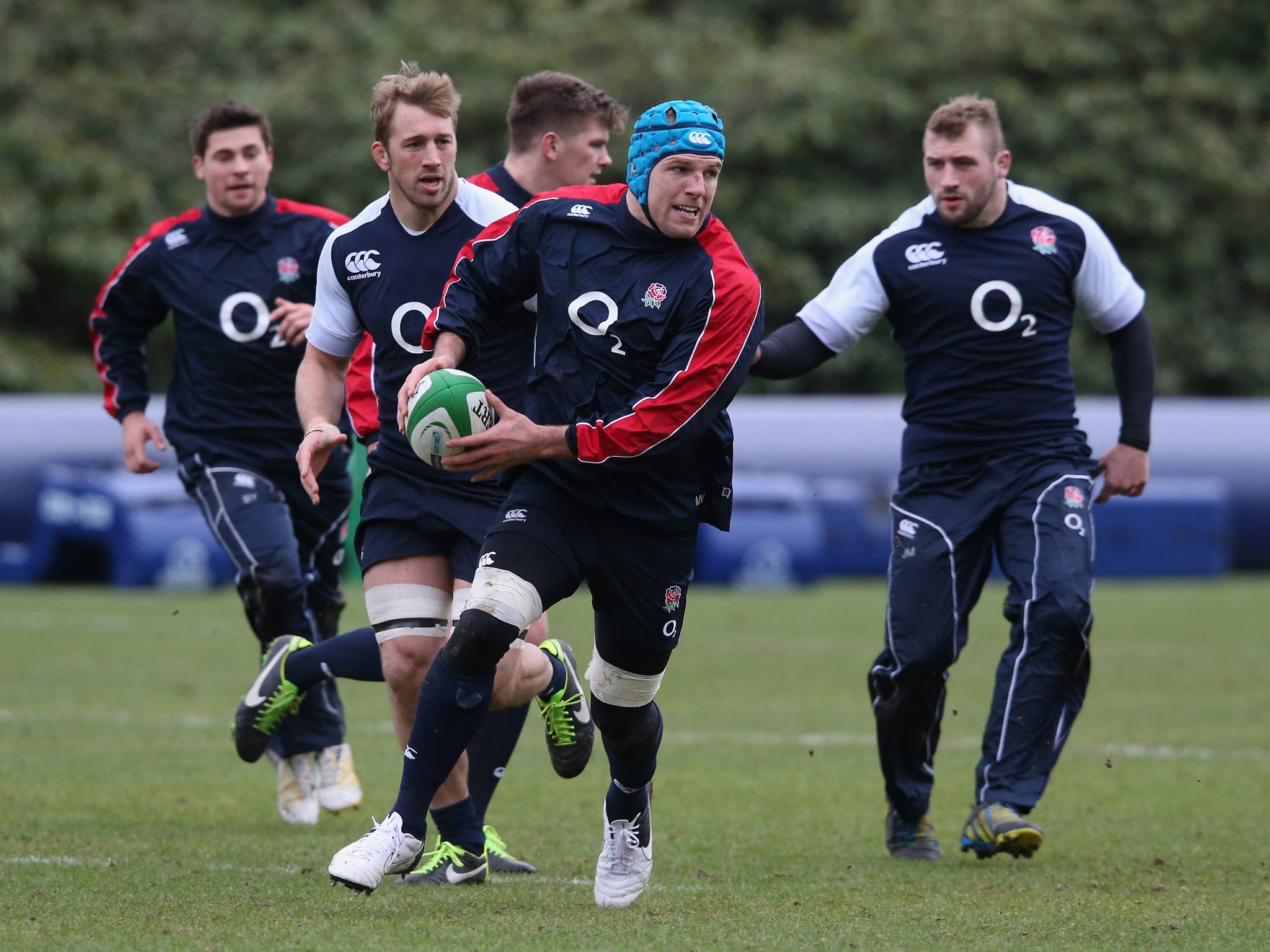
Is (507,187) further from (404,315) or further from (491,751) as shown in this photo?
(491,751)

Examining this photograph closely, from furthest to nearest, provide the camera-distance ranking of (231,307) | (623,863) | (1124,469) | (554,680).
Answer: (231,307) → (1124,469) → (554,680) → (623,863)

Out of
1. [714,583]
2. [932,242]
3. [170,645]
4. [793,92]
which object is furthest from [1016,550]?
[793,92]

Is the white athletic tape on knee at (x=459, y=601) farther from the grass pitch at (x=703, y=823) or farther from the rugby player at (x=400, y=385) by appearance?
the grass pitch at (x=703, y=823)

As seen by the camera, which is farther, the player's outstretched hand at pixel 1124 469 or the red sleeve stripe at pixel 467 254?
the player's outstretched hand at pixel 1124 469

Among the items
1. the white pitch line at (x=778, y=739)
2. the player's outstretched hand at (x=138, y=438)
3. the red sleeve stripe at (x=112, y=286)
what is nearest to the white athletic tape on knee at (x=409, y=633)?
the player's outstretched hand at (x=138, y=438)

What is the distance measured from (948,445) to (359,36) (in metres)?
22.8

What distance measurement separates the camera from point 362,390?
19.8 ft

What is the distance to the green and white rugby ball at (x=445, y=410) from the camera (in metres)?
4.85

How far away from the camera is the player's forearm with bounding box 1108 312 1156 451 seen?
6.62 m

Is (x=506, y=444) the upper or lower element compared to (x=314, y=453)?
upper

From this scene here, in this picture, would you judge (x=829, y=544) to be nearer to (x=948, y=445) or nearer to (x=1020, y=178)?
(x=1020, y=178)

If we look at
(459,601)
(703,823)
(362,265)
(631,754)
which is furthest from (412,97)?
(703,823)

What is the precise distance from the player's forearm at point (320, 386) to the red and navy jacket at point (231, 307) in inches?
60.6

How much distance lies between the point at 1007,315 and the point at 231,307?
316cm
